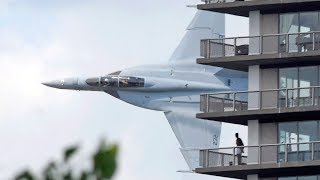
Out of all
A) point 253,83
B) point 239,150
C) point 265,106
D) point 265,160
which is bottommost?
point 265,160

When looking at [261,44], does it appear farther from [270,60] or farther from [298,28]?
[298,28]

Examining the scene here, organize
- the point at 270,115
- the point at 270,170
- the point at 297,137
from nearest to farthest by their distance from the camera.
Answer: the point at 297,137
the point at 270,170
the point at 270,115

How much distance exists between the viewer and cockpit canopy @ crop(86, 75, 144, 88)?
114625mm

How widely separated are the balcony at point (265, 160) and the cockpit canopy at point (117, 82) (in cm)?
5986

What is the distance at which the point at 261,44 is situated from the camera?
55.7m

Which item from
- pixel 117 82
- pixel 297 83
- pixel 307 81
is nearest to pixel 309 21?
pixel 307 81

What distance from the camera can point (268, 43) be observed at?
55656mm

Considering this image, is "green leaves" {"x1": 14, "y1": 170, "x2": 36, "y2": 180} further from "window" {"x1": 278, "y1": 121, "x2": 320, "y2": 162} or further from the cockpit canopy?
the cockpit canopy

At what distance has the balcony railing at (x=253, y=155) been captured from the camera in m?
53.0

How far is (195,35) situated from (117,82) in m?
8.58

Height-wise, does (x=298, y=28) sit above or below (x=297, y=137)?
above

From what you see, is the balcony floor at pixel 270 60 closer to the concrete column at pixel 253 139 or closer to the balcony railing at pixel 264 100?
the balcony railing at pixel 264 100

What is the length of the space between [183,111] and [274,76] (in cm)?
5864

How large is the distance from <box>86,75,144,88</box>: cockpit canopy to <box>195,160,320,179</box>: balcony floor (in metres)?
60.2
